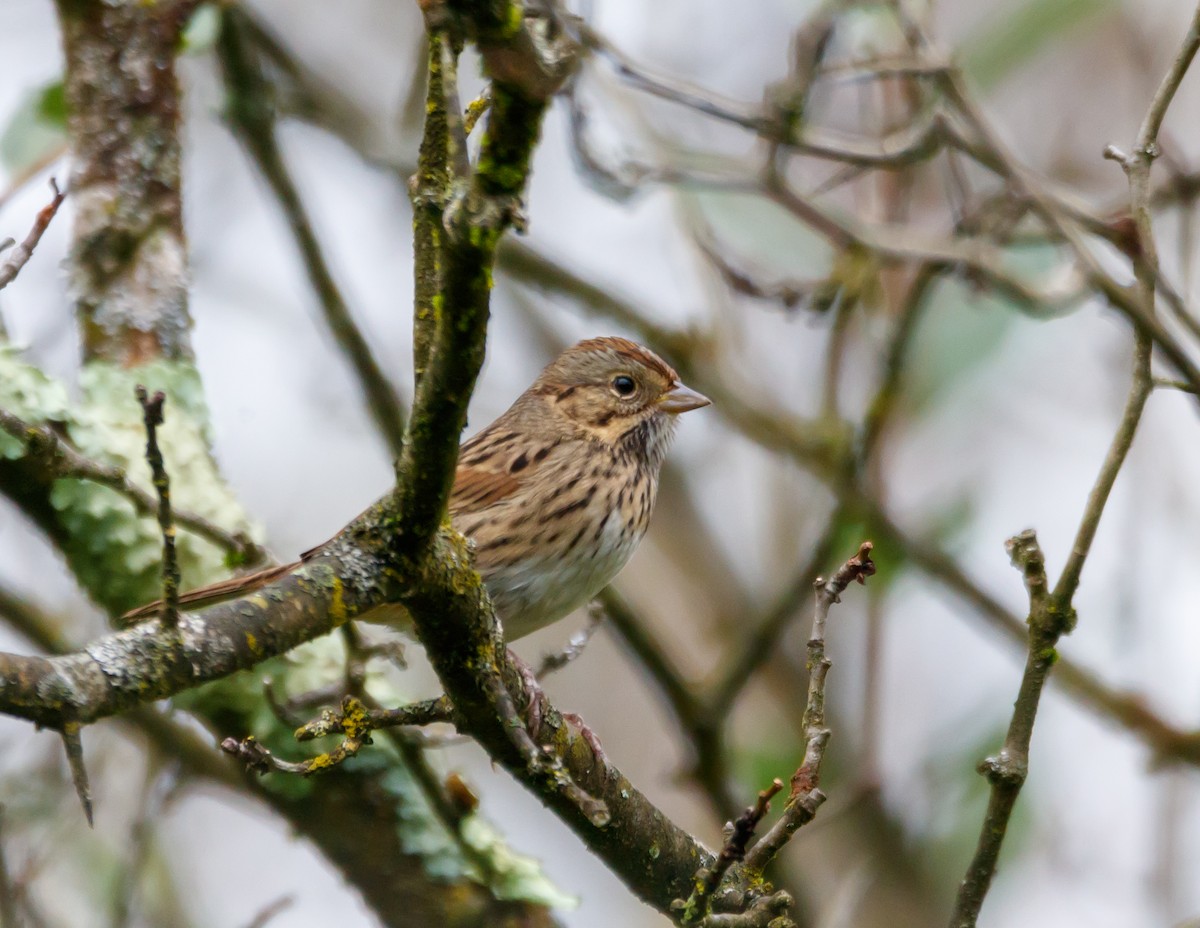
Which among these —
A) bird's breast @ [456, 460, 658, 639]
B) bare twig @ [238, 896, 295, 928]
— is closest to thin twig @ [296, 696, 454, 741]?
bare twig @ [238, 896, 295, 928]

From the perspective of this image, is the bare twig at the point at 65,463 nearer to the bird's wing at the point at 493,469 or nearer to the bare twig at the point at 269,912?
the bird's wing at the point at 493,469

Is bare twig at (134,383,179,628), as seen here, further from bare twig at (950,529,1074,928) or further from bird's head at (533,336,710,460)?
bird's head at (533,336,710,460)

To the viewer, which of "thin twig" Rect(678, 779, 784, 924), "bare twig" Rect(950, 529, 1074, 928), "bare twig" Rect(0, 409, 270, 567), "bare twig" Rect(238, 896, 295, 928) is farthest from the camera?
"bare twig" Rect(238, 896, 295, 928)

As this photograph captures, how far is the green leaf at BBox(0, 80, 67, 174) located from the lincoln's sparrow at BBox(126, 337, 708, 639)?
5.02 ft

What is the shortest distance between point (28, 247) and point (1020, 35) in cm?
408

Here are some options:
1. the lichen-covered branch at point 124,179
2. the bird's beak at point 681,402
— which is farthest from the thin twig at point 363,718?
the bird's beak at point 681,402

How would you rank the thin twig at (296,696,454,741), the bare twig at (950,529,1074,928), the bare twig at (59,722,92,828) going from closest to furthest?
the bare twig at (59,722,92,828) → the thin twig at (296,696,454,741) → the bare twig at (950,529,1074,928)

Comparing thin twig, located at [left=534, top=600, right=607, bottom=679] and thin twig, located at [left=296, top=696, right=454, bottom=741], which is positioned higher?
thin twig, located at [left=534, top=600, right=607, bottom=679]

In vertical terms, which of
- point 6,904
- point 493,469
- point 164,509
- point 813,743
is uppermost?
point 493,469

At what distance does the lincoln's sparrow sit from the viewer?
12.7ft

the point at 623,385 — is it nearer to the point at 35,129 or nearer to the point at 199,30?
the point at 199,30

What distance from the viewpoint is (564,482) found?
4.14 m

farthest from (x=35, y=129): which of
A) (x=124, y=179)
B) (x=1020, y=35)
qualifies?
(x=1020, y=35)

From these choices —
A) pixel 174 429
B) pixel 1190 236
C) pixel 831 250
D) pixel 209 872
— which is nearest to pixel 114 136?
pixel 174 429
